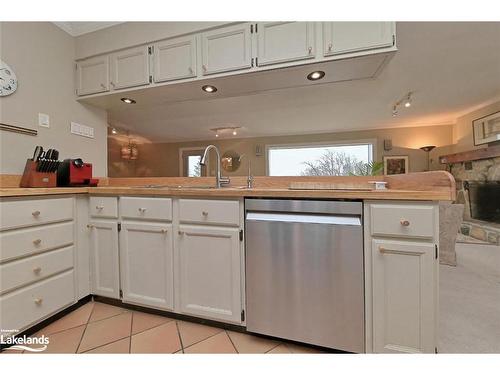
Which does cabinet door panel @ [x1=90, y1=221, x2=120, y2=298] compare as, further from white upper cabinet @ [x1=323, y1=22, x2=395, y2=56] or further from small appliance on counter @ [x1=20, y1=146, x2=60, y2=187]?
white upper cabinet @ [x1=323, y1=22, x2=395, y2=56]

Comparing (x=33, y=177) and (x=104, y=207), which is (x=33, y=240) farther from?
(x=33, y=177)

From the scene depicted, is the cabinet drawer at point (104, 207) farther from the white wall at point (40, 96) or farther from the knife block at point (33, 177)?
the white wall at point (40, 96)

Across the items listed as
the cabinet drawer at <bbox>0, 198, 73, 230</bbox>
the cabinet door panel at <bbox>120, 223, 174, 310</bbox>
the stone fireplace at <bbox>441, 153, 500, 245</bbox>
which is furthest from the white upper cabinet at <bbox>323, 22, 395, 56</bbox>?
the stone fireplace at <bbox>441, 153, 500, 245</bbox>

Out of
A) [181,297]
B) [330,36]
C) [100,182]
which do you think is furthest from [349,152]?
[100,182]

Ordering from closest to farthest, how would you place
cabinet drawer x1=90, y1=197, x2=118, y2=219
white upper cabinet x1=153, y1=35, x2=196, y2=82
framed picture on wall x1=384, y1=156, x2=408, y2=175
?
cabinet drawer x1=90, y1=197, x2=118, y2=219
white upper cabinet x1=153, y1=35, x2=196, y2=82
framed picture on wall x1=384, y1=156, x2=408, y2=175

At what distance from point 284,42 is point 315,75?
0.99ft

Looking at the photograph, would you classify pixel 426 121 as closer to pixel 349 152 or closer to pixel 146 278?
pixel 349 152

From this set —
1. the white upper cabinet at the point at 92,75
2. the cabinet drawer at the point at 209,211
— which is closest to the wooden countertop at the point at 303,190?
the cabinet drawer at the point at 209,211

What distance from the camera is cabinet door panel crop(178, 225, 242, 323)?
117 cm

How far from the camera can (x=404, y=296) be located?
0.93 m

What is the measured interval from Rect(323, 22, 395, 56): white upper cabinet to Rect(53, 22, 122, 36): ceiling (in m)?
1.70

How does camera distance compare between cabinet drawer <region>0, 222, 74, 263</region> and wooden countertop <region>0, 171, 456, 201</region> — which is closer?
wooden countertop <region>0, 171, 456, 201</region>

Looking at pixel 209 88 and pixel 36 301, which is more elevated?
pixel 209 88

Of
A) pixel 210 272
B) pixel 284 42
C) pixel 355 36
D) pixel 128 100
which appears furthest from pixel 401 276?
pixel 128 100
